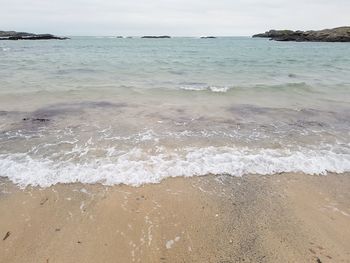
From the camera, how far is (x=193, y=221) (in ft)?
15.5

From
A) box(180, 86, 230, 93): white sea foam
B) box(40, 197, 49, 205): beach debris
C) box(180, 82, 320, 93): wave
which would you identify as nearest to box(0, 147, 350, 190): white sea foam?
box(40, 197, 49, 205): beach debris

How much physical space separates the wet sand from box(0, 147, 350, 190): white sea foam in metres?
0.29

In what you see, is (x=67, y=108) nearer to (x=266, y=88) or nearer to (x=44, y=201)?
(x=44, y=201)

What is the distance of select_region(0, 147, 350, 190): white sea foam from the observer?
19.4ft

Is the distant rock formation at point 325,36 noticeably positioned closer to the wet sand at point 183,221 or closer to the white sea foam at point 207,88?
the white sea foam at point 207,88

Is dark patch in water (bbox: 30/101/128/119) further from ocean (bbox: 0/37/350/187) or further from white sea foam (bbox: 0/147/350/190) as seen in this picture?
white sea foam (bbox: 0/147/350/190)

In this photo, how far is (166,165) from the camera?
6.48 metres

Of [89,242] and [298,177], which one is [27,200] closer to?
[89,242]

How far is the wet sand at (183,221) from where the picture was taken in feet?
13.4

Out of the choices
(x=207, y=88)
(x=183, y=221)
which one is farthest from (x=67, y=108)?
(x=183, y=221)

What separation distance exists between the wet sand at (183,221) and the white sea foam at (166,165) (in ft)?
0.95

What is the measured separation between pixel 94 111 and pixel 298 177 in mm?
6923

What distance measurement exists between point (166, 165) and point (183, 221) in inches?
74.1

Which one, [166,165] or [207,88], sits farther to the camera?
[207,88]
